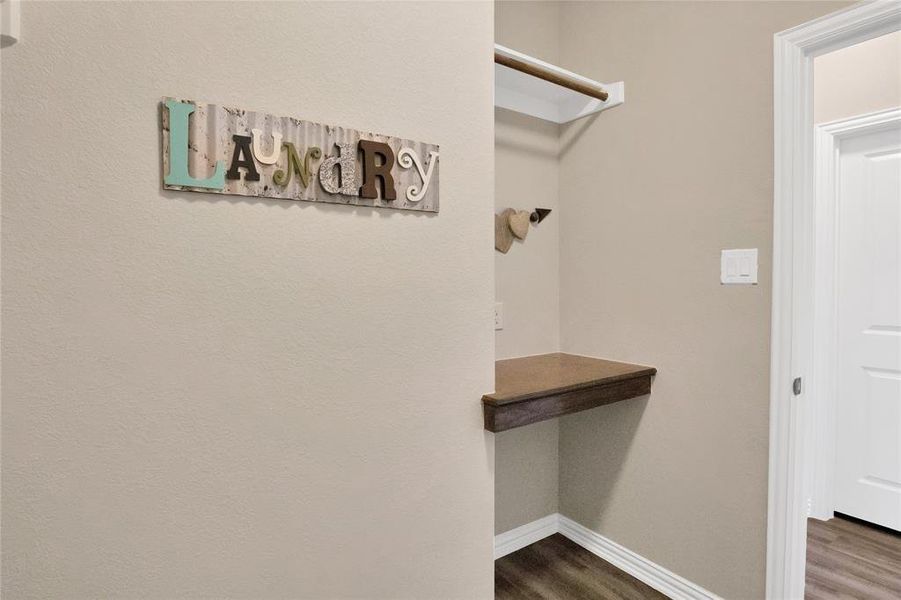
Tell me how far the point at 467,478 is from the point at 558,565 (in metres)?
1.00

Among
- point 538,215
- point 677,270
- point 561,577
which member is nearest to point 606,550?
point 561,577

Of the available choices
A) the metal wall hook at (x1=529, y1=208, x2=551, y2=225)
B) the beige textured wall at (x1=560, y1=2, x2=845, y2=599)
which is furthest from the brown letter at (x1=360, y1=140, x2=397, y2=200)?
the beige textured wall at (x1=560, y1=2, x2=845, y2=599)

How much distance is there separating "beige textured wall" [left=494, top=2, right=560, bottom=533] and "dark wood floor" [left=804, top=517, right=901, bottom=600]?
1.14 m

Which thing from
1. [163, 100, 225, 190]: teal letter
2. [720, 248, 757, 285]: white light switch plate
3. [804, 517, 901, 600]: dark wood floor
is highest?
[163, 100, 225, 190]: teal letter

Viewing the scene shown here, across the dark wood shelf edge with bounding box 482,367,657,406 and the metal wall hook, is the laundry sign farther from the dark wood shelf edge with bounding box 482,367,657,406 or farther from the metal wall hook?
the metal wall hook

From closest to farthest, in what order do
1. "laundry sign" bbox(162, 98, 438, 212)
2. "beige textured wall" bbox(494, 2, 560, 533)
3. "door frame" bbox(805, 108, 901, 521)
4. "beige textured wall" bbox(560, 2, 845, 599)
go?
"laundry sign" bbox(162, 98, 438, 212)
"beige textured wall" bbox(560, 2, 845, 599)
"beige textured wall" bbox(494, 2, 560, 533)
"door frame" bbox(805, 108, 901, 521)

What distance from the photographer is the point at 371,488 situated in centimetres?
→ 130

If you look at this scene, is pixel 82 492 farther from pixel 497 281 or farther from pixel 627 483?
pixel 627 483

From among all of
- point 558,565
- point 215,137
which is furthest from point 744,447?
point 215,137

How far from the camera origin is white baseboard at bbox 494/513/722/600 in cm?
193

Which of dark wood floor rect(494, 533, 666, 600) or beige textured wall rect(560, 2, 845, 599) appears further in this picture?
dark wood floor rect(494, 533, 666, 600)

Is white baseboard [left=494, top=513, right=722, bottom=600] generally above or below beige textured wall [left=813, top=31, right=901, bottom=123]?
below

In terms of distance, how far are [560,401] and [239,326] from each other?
1082mm

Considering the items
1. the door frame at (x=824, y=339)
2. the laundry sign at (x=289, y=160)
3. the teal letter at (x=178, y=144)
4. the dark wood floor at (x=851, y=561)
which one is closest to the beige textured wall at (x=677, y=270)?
the dark wood floor at (x=851, y=561)
